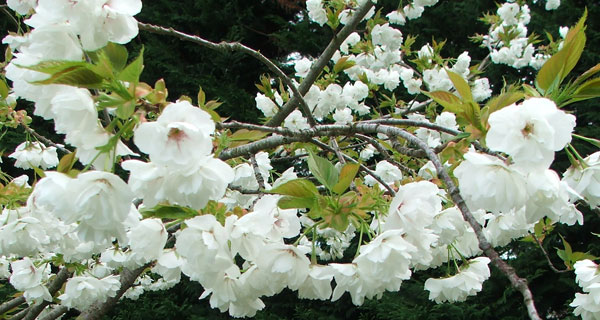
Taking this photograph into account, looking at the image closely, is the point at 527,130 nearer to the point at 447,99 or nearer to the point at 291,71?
the point at 447,99

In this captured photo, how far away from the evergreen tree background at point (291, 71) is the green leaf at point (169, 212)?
2959 millimetres

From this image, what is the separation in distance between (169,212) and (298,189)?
195 millimetres

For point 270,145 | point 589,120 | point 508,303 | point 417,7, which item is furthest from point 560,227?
point 270,145

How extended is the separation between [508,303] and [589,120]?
172 centimetres

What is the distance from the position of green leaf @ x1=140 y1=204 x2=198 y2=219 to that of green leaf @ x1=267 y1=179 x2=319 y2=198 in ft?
0.42

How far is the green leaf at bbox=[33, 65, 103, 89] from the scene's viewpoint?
619mm

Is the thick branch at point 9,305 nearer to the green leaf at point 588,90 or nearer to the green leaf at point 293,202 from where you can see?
the green leaf at point 293,202

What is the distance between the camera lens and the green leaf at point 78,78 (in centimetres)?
62

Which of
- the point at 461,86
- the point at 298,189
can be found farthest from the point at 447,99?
the point at 298,189

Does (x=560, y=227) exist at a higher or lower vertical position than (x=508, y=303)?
higher

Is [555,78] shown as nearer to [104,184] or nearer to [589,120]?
[104,184]

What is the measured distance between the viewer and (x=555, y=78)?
0.75m

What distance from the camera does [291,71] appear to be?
5203mm

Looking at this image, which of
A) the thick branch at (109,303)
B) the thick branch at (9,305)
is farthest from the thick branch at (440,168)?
the thick branch at (9,305)
